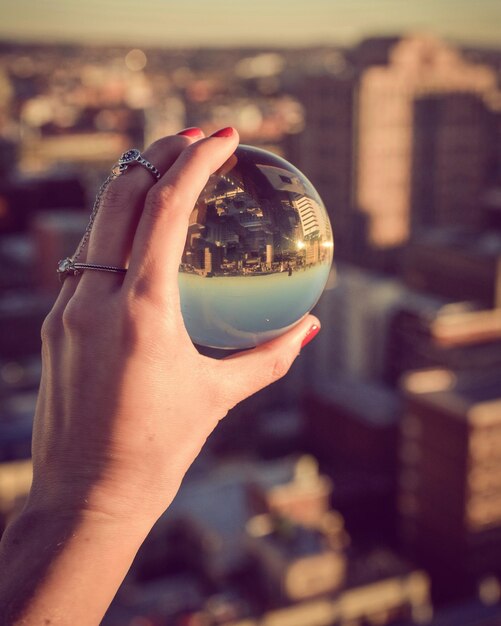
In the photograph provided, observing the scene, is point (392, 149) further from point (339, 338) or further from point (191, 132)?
point (191, 132)

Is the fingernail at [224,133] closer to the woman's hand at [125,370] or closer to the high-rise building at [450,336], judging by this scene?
the woman's hand at [125,370]

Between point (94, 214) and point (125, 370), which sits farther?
point (94, 214)

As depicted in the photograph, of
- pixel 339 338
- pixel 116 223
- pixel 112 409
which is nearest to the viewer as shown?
pixel 112 409

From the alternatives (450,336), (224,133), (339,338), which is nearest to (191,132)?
(224,133)

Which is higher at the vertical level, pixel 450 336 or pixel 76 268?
pixel 76 268

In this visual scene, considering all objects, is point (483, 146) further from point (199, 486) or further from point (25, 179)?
point (199, 486)

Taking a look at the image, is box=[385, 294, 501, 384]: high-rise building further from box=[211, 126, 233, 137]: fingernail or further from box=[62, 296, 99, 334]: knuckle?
box=[62, 296, 99, 334]: knuckle
